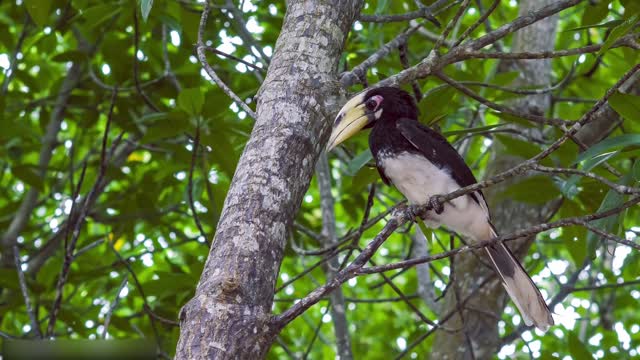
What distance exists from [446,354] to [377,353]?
69.2 inches

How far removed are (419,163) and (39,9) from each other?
5.67 ft

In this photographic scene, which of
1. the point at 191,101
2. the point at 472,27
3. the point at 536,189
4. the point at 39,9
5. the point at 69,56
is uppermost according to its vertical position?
the point at 69,56

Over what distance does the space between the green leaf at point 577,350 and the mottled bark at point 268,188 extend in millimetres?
1592

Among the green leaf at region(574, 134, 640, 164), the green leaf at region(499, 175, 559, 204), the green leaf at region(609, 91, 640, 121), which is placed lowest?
the green leaf at region(574, 134, 640, 164)

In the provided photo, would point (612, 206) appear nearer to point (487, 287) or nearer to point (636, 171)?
point (636, 171)

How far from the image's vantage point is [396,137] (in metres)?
3.81

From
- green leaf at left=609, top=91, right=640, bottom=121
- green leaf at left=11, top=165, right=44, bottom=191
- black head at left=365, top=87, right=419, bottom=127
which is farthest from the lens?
green leaf at left=11, top=165, right=44, bottom=191

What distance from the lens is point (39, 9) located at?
3.70 meters

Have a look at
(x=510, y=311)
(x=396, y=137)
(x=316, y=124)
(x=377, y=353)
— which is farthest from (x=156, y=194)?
(x=510, y=311)

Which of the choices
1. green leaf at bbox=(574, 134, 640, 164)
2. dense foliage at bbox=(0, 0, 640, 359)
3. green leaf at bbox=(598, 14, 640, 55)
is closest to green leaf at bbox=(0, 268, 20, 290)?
dense foliage at bbox=(0, 0, 640, 359)

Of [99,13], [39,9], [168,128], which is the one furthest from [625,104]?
[99,13]

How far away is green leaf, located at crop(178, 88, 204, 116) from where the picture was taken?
3666 millimetres

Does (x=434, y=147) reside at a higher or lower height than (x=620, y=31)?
higher

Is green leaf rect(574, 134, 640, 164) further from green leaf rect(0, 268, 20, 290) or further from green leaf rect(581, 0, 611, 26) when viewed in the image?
green leaf rect(0, 268, 20, 290)
